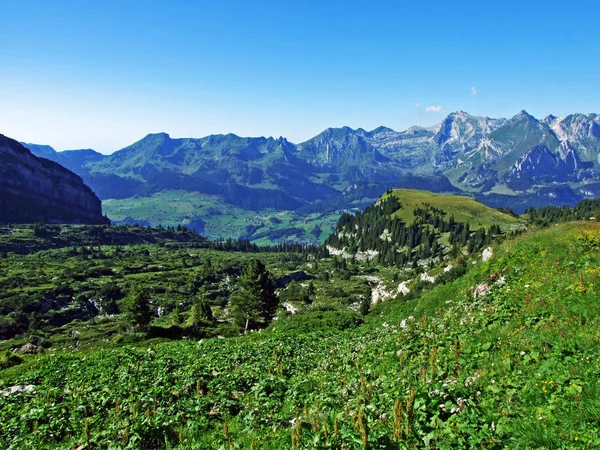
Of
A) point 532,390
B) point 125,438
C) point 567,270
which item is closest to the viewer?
point 532,390

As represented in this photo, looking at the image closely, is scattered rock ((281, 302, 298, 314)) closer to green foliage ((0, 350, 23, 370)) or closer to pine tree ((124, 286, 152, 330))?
pine tree ((124, 286, 152, 330))

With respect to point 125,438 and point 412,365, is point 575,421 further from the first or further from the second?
point 125,438

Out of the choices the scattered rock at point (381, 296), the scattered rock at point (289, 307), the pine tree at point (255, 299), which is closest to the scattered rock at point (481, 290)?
the pine tree at point (255, 299)

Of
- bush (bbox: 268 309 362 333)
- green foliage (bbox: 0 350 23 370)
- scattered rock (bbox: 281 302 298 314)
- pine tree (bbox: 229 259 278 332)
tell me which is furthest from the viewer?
scattered rock (bbox: 281 302 298 314)

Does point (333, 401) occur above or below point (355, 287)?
above

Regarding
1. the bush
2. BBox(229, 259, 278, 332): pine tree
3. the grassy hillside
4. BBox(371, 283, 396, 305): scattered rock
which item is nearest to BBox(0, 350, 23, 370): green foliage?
the grassy hillside

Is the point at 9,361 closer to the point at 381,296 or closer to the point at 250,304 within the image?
the point at 250,304

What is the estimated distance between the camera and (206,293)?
15050cm

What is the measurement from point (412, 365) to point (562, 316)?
6.40m

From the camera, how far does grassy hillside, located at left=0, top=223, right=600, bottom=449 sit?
9.60 m

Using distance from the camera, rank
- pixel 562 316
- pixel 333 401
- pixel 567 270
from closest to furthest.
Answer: pixel 333 401 → pixel 562 316 → pixel 567 270

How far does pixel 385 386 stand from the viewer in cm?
1362

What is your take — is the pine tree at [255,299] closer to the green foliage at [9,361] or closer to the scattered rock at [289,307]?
the green foliage at [9,361]

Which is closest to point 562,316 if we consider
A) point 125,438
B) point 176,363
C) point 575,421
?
point 575,421
